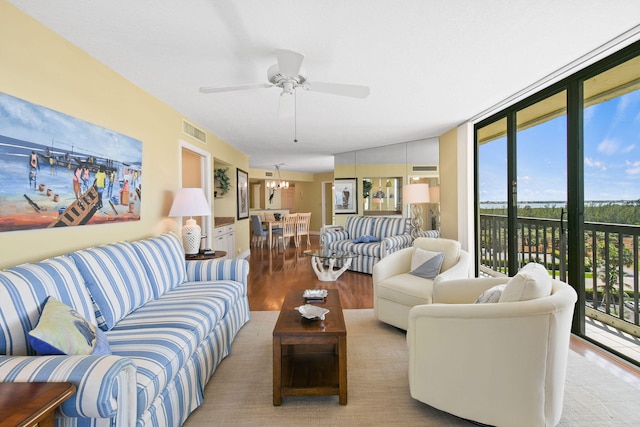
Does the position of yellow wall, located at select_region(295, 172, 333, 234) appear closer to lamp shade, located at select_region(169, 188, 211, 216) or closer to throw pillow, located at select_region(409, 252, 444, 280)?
lamp shade, located at select_region(169, 188, 211, 216)

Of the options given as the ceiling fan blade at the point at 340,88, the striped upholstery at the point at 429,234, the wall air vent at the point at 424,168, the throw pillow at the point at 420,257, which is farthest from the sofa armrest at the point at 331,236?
the ceiling fan blade at the point at 340,88

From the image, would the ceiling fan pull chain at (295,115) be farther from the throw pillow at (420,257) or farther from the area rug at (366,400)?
the area rug at (366,400)

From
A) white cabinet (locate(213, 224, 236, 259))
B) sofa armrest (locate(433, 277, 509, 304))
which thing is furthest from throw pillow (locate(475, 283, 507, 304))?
white cabinet (locate(213, 224, 236, 259))

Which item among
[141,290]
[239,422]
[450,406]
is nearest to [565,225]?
[450,406]

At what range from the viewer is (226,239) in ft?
18.1

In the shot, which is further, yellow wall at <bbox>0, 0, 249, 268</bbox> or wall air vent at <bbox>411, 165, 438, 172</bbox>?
wall air vent at <bbox>411, 165, 438, 172</bbox>

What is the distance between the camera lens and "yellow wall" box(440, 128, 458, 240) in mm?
4598

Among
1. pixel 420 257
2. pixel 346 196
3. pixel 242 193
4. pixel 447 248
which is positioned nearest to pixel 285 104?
pixel 420 257

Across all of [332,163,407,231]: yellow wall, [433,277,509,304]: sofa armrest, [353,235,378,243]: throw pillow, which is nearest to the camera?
[433,277,509,304]: sofa armrest

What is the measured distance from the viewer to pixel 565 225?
277cm

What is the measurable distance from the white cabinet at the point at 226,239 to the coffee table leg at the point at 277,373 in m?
3.42

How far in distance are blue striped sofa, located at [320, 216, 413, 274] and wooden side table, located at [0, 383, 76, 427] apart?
4108 millimetres

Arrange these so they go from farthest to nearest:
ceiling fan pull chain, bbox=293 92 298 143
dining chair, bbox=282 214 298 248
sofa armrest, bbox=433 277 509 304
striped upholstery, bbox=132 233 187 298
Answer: dining chair, bbox=282 214 298 248 → ceiling fan pull chain, bbox=293 92 298 143 → striped upholstery, bbox=132 233 187 298 → sofa armrest, bbox=433 277 509 304

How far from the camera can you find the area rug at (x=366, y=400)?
1.66m
